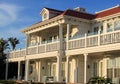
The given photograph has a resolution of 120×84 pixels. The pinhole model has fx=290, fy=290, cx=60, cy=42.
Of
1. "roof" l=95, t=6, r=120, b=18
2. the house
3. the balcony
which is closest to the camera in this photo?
the balcony

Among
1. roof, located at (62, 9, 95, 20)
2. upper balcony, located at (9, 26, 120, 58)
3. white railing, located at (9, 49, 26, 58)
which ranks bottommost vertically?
white railing, located at (9, 49, 26, 58)

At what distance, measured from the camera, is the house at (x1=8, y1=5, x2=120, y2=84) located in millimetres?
26812

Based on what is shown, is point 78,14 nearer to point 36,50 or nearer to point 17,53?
point 36,50

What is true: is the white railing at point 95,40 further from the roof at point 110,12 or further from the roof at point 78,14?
the roof at point 110,12

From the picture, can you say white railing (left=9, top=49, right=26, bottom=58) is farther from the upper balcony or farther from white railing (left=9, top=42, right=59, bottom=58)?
the upper balcony

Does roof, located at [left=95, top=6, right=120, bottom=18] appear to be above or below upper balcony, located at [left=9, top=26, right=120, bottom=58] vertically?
above

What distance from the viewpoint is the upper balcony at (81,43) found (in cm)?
2500

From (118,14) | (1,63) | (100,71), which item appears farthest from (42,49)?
(1,63)

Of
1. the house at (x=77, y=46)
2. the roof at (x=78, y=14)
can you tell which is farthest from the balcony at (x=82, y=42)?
the roof at (x=78, y=14)

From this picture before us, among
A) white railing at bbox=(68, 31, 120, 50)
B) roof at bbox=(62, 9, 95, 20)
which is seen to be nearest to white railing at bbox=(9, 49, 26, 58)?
roof at bbox=(62, 9, 95, 20)

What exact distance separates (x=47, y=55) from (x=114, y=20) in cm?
927

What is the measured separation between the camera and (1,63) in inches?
1848

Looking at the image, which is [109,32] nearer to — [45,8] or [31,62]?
[45,8]

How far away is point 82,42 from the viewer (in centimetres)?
2861
